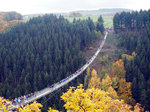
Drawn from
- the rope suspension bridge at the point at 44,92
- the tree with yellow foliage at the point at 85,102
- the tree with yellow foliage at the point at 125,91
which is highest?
the tree with yellow foliage at the point at 85,102

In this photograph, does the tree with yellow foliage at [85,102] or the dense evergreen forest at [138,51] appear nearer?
the tree with yellow foliage at [85,102]

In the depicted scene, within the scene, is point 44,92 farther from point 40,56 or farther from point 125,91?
point 40,56

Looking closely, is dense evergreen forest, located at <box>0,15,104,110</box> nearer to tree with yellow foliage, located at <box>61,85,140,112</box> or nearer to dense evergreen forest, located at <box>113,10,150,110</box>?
dense evergreen forest, located at <box>113,10,150,110</box>

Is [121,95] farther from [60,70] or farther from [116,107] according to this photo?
[116,107]

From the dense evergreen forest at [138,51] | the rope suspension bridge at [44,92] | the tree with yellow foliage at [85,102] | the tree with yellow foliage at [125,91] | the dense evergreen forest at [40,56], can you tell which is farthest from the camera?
the dense evergreen forest at [40,56]

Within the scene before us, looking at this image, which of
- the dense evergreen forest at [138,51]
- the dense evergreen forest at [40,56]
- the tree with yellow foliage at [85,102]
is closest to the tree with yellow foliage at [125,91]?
the dense evergreen forest at [138,51]

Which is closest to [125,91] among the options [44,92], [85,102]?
[44,92]

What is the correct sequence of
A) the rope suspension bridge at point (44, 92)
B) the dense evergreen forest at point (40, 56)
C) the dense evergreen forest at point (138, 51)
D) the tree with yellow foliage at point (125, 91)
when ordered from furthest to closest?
1. the dense evergreen forest at point (40, 56)
2. the dense evergreen forest at point (138, 51)
3. the tree with yellow foliage at point (125, 91)
4. the rope suspension bridge at point (44, 92)

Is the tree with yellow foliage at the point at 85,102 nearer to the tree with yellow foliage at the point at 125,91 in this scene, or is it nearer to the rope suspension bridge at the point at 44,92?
the rope suspension bridge at the point at 44,92
